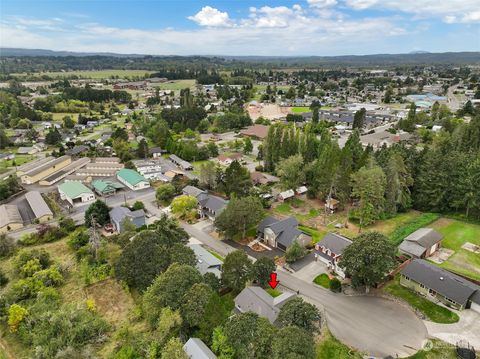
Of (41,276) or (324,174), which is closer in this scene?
(41,276)

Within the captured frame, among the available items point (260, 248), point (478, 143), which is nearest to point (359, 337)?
point (260, 248)

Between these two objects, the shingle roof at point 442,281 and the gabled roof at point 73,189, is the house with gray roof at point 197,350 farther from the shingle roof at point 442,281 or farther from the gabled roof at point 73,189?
the gabled roof at point 73,189

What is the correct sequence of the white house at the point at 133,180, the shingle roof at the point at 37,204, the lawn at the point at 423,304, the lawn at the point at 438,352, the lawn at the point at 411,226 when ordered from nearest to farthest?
the lawn at the point at 438,352 → the lawn at the point at 423,304 → the lawn at the point at 411,226 → the shingle roof at the point at 37,204 → the white house at the point at 133,180

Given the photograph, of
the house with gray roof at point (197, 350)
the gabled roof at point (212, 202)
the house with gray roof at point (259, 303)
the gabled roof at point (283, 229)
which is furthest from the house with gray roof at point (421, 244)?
the house with gray roof at point (197, 350)

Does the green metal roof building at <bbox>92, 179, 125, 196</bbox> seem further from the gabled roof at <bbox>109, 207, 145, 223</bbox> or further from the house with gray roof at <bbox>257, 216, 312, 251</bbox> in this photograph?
the house with gray roof at <bbox>257, 216, 312, 251</bbox>

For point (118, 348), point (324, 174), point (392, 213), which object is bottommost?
point (118, 348)

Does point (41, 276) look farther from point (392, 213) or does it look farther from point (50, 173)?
point (392, 213)

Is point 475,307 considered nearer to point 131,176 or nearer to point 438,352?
point 438,352
